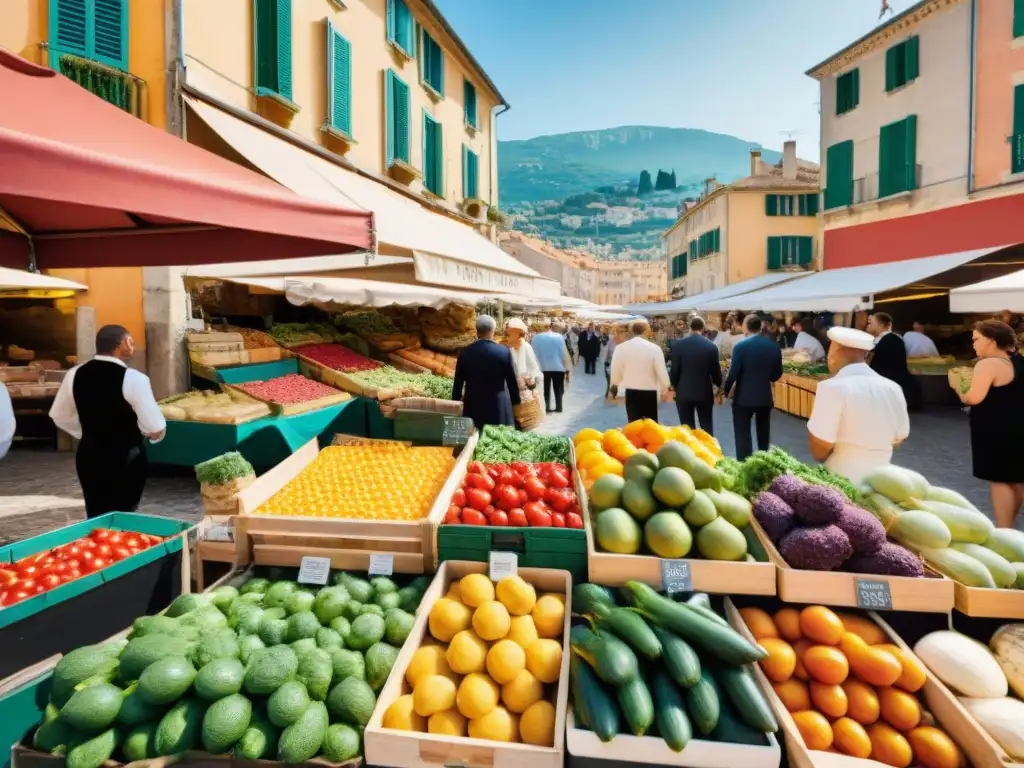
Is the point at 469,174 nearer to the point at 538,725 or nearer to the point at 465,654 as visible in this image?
the point at 465,654

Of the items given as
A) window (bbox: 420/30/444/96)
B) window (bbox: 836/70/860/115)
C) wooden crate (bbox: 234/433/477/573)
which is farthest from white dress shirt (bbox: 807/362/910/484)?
window (bbox: 836/70/860/115)

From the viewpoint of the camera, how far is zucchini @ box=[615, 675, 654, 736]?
6.37 ft

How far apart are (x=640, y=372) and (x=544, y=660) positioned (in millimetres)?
5142

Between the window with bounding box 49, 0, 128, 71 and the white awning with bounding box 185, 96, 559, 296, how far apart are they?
0.97m

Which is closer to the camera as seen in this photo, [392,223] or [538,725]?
[538,725]

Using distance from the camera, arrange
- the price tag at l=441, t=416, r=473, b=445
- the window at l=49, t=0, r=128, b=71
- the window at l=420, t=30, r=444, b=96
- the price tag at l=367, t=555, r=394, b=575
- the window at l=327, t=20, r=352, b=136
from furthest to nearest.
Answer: the window at l=420, t=30, r=444, b=96 → the window at l=327, t=20, r=352, b=136 → the window at l=49, t=0, r=128, b=71 → the price tag at l=441, t=416, r=473, b=445 → the price tag at l=367, t=555, r=394, b=575

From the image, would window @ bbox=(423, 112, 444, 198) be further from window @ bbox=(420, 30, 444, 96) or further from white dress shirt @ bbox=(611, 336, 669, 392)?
white dress shirt @ bbox=(611, 336, 669, 392)

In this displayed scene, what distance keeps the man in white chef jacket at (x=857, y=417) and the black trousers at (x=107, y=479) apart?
4.60 meters

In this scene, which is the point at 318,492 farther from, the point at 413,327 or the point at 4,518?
the point at 413,327

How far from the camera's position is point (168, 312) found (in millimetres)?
7547

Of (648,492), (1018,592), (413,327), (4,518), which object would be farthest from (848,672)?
(413,327)

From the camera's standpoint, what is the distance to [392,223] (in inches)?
216

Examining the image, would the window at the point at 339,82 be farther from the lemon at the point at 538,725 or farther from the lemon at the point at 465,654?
the lemon at the point at 538,725

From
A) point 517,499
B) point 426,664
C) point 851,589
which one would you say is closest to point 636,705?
point 426,664
